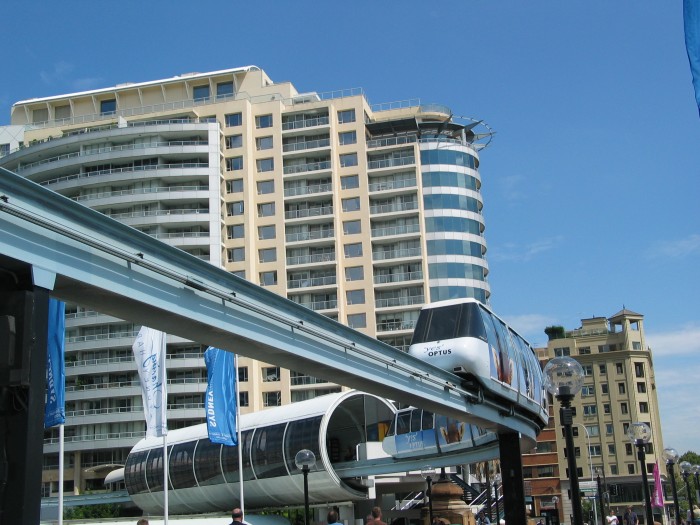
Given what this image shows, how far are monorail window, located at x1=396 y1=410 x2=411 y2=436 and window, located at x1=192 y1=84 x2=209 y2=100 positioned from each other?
59616mm

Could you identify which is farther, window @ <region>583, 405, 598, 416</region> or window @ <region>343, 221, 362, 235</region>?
window @ <region>583, 405, 598, 416</region>

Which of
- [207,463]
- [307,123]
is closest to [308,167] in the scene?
[307,123]

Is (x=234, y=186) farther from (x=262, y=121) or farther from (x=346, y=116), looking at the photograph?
(x=346, y=116)

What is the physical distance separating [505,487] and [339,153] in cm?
6414

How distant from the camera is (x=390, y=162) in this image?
87.1 m

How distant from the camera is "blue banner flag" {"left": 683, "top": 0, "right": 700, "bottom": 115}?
35.7 feet

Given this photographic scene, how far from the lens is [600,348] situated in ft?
353

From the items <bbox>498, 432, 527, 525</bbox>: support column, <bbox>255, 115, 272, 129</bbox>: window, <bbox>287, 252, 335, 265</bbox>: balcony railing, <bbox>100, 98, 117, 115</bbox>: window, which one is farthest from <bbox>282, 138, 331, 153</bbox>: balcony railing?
<bbox>498, 432, 527, 525</bbox>: support column

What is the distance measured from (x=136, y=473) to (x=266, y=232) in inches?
1426

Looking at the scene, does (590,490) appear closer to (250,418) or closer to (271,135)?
(271,135)

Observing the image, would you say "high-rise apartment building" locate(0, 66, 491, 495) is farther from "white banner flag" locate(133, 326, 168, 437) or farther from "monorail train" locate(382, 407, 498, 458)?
"white banner flag" locate(133, 326, 168, 437)

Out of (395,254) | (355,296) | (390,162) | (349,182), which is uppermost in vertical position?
(390,162)

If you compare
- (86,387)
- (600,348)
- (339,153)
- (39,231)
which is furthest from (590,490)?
(39,231)

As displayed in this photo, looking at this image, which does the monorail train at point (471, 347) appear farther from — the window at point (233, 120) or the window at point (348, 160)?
the window at point (233, 120)
